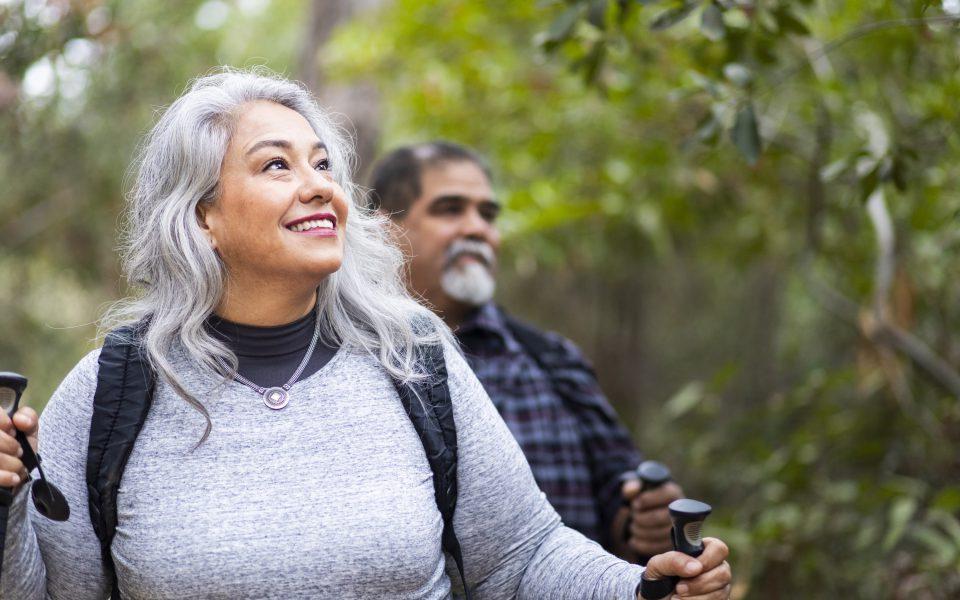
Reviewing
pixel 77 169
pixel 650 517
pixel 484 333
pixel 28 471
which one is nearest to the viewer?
pixel 28 471

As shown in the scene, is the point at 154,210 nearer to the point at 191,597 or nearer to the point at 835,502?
the point at 191,597

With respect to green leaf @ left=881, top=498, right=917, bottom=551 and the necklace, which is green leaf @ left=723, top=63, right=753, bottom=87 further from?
green leaf @ left=881, top=498, right=917, bottom=551

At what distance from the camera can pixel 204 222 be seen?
2.08 m

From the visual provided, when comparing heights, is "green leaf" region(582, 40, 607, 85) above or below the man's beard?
above

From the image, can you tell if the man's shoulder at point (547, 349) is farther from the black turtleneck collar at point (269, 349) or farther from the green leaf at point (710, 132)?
the black turtleneck collar at point (269, 349)

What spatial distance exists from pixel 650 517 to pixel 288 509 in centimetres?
126

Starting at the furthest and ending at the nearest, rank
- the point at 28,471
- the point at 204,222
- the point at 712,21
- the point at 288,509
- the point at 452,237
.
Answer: the point at 452,237, the point at 712,21, the point at 204,222, the point at 288,509, the point at 28,471

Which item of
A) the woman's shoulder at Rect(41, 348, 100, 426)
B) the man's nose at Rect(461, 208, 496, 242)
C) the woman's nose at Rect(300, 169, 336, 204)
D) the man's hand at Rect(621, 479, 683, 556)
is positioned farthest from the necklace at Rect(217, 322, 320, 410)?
the man's nose at Rect(461, 208, 496, 242)

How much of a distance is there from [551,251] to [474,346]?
55.0 inches

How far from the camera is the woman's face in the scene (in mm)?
1959

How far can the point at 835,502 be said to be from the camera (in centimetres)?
419

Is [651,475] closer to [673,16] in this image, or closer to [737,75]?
[737,75]

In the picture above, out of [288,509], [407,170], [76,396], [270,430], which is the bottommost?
[288,509]

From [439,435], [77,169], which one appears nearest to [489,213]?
Result: [439,435]
